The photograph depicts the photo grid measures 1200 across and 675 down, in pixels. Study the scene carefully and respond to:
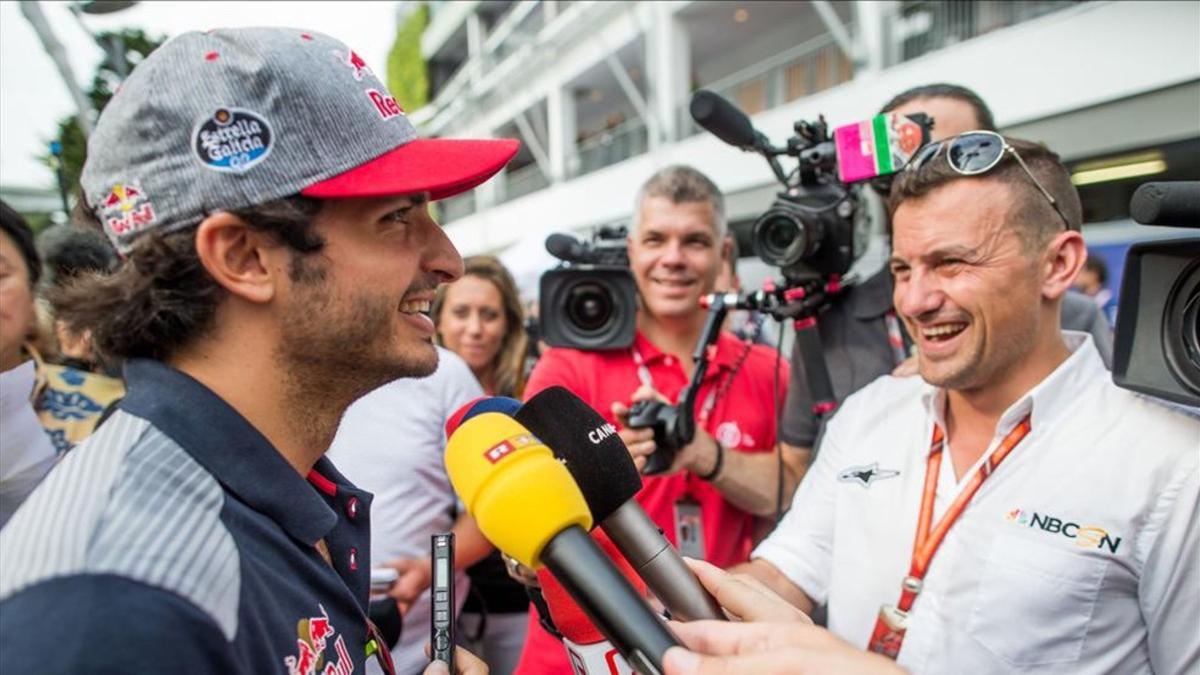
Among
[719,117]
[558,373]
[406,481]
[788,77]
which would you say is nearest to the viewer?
[719,117]

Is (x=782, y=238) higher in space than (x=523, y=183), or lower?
lower

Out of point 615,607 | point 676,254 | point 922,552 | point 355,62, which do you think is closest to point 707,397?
point 676,254

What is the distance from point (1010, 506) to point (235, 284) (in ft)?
4.80

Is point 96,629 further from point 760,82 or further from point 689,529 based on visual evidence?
point 760,82

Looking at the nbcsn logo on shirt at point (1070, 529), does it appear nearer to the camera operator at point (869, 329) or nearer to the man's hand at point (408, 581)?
the camera operator at point (869, 329)

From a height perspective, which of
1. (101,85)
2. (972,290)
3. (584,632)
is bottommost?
(584,632)

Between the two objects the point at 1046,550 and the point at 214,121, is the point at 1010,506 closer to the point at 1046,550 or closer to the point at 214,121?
the point at 1046,550

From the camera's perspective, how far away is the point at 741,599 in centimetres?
100

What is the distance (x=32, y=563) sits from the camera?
716mm

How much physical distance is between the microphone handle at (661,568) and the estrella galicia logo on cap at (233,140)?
67cm

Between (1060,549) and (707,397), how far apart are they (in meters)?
1.20

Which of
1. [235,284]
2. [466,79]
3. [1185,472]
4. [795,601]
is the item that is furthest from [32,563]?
[466,79]

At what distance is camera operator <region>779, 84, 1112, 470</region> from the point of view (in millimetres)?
2289

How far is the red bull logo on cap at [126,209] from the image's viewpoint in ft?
3.31
